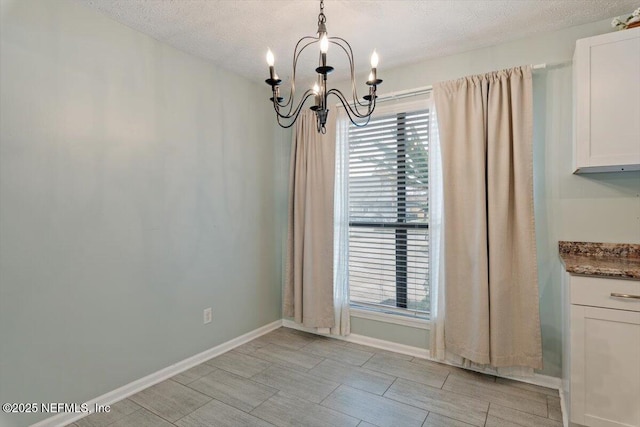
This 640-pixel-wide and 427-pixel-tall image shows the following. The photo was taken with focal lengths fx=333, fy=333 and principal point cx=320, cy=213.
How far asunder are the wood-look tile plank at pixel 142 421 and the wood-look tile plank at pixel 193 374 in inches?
15.5

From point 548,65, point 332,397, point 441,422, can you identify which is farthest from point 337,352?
point 548,65

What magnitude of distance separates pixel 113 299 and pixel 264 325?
1573 millimetres

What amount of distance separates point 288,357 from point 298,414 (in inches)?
32.0

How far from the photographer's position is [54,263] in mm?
1945

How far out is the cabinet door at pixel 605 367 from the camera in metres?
1.67

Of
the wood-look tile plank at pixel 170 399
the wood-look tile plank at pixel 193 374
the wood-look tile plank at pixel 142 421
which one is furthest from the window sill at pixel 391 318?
the wood-look tile plank at pixel 142 421

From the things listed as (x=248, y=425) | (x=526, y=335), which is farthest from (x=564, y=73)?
(x=248, y=425)

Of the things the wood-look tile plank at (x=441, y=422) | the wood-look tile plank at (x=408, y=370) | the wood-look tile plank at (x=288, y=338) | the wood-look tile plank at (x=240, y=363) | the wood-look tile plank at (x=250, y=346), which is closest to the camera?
the wood-look tile plank at (x=441, y=422)

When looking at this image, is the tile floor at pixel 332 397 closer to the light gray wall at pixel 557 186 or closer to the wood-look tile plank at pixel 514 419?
the wood-look tile plank at pixel 514 419

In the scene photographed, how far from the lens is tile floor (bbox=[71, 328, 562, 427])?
2.01m

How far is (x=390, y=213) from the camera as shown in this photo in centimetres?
303

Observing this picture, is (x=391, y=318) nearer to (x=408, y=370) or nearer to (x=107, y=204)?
(x=408, y=370)

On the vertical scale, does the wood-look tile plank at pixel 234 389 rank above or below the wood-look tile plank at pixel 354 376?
below

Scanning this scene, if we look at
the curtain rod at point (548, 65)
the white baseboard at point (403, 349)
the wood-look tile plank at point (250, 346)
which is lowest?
the wood-look tile plank at point (250, 346)
